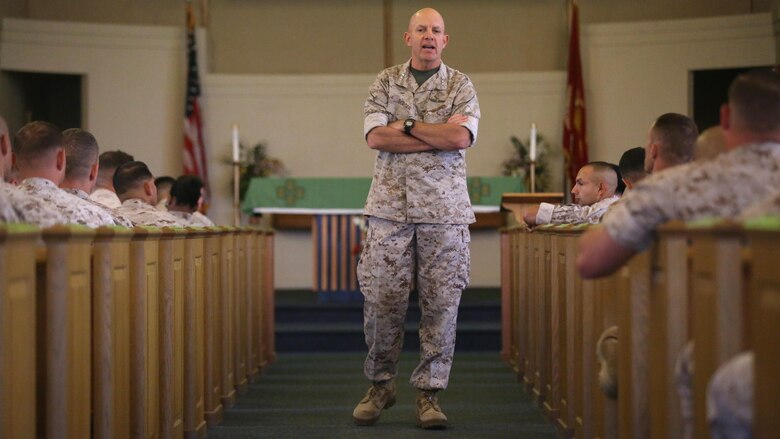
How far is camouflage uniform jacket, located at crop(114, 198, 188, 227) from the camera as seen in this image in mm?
5148

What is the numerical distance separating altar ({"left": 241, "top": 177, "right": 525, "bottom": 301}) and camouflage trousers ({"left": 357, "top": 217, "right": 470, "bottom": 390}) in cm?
451

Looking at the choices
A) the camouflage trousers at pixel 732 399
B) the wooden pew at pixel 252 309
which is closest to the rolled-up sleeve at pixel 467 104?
the wooden pew at pixel 252 309

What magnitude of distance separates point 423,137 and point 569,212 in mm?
1081

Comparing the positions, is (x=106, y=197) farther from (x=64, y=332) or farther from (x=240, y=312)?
(x=64, y=332)

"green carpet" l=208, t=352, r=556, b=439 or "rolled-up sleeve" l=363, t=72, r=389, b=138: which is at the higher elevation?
"rolled-up sleeve" l=363, t=72, r=389, b=138

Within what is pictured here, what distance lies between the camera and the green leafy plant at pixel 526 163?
36.1 feet

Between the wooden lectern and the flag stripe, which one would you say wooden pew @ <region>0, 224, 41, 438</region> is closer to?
the wooden lectern

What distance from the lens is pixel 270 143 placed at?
1153 centimetres

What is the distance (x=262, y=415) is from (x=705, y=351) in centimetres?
315

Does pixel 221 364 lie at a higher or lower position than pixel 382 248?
lower

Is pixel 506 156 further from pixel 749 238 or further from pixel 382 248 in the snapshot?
pixel 749 238

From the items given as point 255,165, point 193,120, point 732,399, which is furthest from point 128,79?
point 732,399

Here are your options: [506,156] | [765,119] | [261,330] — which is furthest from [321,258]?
[765,119]

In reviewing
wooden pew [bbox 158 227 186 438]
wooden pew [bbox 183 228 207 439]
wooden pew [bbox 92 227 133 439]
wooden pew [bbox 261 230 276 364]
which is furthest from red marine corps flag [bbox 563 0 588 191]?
wooden pew [bbox 92 227 133 439]
